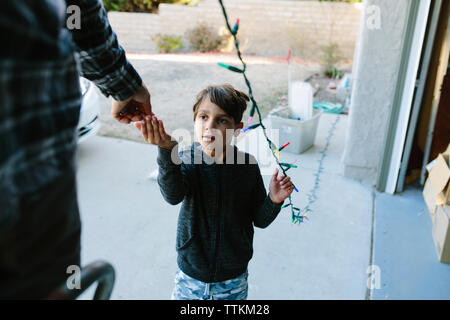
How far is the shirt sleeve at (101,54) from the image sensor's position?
1.16 m

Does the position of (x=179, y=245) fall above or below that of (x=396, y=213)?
above

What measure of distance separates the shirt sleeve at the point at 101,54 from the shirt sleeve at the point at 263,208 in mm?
564

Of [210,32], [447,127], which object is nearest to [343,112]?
[447,127]

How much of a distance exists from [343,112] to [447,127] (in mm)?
2639

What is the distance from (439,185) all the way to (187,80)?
18.4 ft

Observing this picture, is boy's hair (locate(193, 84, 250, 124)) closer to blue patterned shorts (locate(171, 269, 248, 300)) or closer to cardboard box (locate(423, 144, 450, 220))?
blue patterned shorts (locate(171, 269, 248, 300))

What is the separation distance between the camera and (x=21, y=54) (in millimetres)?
518

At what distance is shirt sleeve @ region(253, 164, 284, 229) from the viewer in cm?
143

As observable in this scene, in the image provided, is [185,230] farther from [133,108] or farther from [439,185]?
[439,185]

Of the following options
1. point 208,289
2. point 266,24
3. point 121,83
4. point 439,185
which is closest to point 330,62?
point 266,24

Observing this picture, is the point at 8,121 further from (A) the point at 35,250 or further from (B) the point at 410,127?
(B) the point at 410,127
